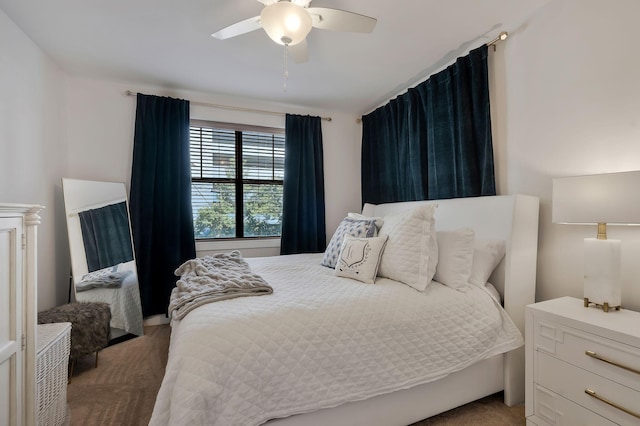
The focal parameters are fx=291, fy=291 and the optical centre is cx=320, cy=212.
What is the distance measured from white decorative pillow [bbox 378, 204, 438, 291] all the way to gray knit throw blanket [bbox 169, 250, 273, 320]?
79 centimetres

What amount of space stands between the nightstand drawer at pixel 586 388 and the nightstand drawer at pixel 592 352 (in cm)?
3

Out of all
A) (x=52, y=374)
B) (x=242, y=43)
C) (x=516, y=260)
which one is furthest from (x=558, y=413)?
(x=242, y=43)

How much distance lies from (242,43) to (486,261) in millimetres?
2302

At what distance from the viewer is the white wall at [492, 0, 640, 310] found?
1488 millimetres

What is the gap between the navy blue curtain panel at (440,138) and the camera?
2195 millimetres

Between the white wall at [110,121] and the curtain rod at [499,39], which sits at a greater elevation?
the curtain rod at [499,39]

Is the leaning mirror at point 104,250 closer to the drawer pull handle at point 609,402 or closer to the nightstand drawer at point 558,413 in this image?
the nightstand drawer at point 558,413

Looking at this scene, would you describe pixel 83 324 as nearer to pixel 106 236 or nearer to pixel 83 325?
pixel 83 325

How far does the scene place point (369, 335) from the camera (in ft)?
4.41

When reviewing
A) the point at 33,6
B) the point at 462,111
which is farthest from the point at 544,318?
the point at 33,6

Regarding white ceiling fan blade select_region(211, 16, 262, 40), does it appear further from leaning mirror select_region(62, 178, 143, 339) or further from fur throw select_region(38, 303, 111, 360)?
fur throw select_region(38, 303, 111, 360)

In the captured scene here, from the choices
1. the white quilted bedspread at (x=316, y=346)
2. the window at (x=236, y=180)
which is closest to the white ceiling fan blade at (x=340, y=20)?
the white quilted bedspread at (x=316, y=346)

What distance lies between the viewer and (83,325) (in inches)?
80.8

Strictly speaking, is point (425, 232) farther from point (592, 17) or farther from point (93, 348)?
point (93, 348)
